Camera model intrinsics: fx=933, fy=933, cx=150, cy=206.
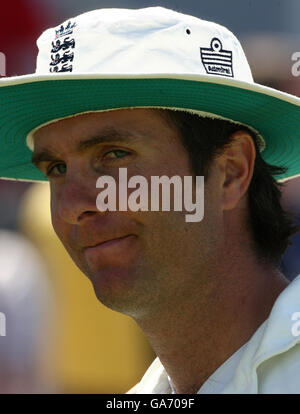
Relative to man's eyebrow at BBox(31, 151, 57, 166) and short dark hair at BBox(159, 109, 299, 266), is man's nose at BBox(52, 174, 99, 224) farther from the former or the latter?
short dark hair at BBox(159, 109, 299, 266)

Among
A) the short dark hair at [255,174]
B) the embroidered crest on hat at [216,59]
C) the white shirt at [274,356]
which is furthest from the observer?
the short dark hair at [255,174]

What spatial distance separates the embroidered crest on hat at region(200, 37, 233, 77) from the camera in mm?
2660

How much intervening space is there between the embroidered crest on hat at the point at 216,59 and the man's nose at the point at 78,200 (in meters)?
0.46

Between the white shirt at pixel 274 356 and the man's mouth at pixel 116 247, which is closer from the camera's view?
the white shirt at pixel 274 356

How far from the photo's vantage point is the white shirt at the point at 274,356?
2400 millimetres

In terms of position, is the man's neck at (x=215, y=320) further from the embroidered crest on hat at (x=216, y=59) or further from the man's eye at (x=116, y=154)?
the embroidered crest on hat at (x=216, y=59)

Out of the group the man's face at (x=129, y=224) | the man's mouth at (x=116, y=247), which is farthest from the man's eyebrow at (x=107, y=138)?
the man's mouth at (x=116, y=247)

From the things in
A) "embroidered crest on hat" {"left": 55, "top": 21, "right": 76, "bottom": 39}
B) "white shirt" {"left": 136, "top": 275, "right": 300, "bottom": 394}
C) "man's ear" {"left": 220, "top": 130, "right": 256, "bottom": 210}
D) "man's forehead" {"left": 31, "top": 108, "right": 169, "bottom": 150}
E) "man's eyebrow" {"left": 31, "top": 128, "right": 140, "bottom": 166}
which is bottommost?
"white shirt" {"left": 136, "top": 275, "right": 300, "bottom": 394}

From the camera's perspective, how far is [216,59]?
2688 millimetres

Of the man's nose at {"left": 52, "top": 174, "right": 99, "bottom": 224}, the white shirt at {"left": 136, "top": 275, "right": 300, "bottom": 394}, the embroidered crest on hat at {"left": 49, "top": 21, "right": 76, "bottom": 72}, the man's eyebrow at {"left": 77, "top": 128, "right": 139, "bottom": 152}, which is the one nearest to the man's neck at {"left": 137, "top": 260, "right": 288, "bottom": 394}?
the white shirt at {"left": 136, "top": 275, "right": 300, "bottom": 394}

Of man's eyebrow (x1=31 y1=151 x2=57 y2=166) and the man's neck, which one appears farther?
man's eyebrow (x1=31 y1=151 x2=57 y2=166)

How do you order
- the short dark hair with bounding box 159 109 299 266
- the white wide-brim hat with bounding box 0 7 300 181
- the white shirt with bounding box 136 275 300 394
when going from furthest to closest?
the short dark hair with bounding box 159 109 299 266 < the white wide-brim hat with bounding box 0 7 300 181 < the white shirt with bounding box 136 275 300 394
